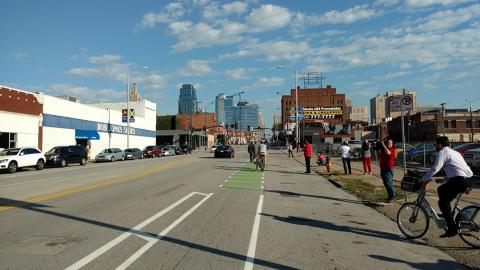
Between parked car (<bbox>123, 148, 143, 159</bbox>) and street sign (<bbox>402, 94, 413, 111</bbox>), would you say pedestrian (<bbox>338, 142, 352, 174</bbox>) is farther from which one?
parked car (<bbox>123, 148, 143, 159</bbox>)

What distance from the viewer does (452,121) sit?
100938 mm

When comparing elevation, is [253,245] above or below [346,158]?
below

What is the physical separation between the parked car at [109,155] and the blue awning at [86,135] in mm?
3834

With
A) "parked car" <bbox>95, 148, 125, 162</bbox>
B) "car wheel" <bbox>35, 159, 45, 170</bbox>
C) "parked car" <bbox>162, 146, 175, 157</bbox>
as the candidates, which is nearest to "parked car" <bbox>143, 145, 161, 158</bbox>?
"parked car" <bbox>162, 146, 175, 157</bbox>

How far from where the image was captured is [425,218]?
8836 millimetres

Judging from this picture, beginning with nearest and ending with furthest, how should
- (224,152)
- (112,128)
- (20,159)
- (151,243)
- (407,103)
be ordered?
(151,243)
(407,103)
(20,159)
(224,152)
(112,128)

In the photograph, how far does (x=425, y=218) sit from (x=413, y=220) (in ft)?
0.89

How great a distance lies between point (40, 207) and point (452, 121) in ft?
334

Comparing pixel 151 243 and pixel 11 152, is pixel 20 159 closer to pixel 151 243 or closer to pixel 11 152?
pixel 11 152

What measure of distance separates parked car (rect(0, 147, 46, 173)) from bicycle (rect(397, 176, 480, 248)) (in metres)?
27.5

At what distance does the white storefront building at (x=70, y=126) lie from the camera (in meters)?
40.3

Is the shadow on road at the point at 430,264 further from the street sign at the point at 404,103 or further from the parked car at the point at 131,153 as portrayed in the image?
the parked car at the point at 131,153

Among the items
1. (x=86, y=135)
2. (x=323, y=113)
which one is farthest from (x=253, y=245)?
(x=323, y=113)

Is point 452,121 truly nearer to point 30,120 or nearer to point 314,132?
point 314,132
